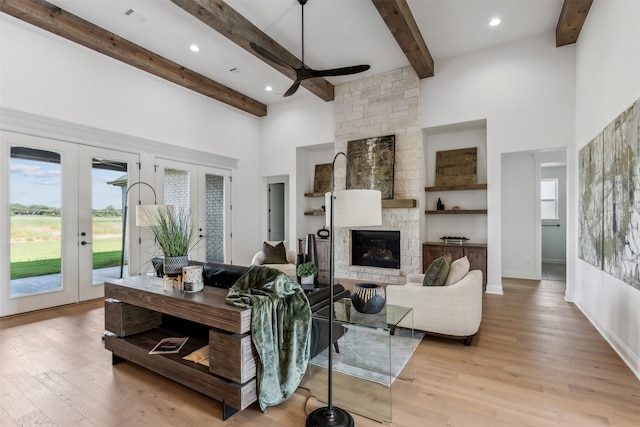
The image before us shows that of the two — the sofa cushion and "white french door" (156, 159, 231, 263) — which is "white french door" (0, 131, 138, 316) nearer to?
"white french door" (156, 159, 231, 263)

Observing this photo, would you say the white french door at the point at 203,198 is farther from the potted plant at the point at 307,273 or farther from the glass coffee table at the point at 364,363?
the glass coffee table at the point at 364,363


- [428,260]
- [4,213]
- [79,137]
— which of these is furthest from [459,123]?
[4,213]

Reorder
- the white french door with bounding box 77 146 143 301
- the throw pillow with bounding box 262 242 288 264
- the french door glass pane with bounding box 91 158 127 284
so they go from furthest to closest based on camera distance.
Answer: the throw pillow with bounding box 262 242 288 264 < the french door glass pane with bounding box 91 158 127 284 < the white french door with bounding box 77 146 143 301

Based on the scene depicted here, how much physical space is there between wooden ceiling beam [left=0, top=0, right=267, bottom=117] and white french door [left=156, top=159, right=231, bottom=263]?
1498 mm

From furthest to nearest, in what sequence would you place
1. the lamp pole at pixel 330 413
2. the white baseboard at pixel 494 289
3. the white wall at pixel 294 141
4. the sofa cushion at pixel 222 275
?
the white wall at pixel 294 141, the white baseboard at pixel 494 289, the sofa cushion at pixel 222 275, the lamp pole at pixel 330 413

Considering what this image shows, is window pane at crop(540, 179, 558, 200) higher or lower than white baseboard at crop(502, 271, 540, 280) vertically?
higher

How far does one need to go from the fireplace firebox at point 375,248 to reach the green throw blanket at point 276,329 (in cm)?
397

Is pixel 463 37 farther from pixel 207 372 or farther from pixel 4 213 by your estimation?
pixel 4 213

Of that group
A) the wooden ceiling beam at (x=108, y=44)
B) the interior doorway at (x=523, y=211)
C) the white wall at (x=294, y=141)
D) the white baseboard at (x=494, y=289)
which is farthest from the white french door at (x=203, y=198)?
the interior doorway at (x=523, y=211)

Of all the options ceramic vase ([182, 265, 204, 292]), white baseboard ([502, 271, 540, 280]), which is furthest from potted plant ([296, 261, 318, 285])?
white baseboard ([502, 271, 540, 280])

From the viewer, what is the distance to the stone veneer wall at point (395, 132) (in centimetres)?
551

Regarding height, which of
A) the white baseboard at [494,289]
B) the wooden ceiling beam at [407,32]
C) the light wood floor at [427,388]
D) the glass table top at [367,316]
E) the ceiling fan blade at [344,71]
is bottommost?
the light wood floor at [427,388]

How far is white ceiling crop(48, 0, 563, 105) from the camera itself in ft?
12.9

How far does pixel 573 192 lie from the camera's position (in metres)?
4.38
